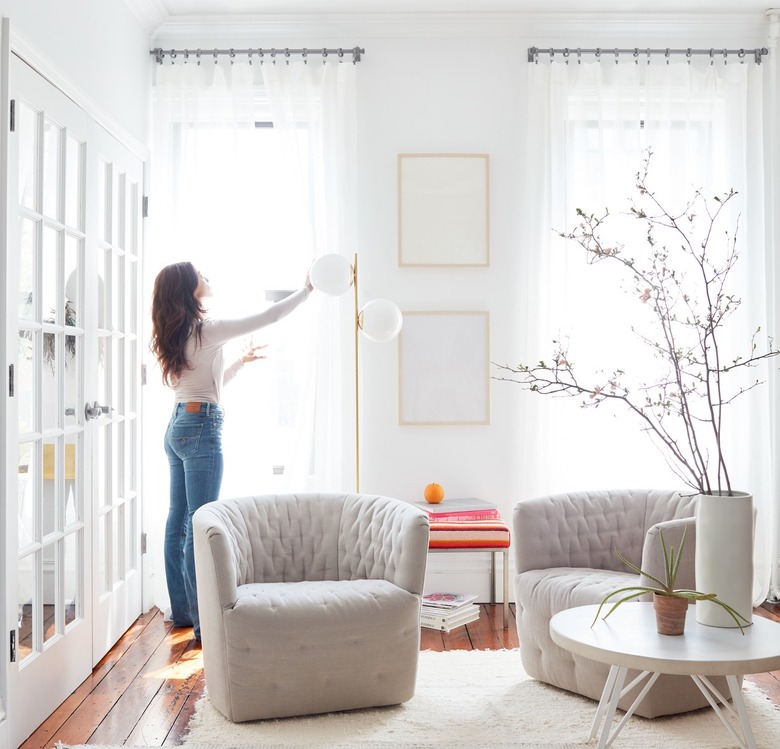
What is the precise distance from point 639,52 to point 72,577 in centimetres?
344

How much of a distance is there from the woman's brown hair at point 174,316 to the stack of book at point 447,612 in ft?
4.88

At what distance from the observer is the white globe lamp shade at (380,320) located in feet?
11.1

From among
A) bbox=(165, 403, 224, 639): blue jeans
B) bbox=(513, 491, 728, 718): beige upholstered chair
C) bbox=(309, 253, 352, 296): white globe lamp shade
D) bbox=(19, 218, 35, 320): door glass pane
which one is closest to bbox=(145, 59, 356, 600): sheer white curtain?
bbox=(165, 403, 224, 639): blue jeans

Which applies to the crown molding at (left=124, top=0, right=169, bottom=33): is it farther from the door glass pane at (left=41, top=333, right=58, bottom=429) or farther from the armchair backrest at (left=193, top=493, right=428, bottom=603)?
the armchair backrest at (left=193, top=493, right=428, bottom=603)

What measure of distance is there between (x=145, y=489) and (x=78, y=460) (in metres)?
1.00

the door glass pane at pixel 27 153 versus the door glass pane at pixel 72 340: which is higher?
the door glass pane at pixel 27 153

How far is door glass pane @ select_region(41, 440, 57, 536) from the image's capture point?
2.75m

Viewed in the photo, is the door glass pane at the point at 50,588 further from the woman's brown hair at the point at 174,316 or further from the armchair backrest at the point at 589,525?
the armchair backrest at the point at 589,525

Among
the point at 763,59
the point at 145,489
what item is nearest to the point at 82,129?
the point at 145,489

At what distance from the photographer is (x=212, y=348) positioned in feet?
11.3

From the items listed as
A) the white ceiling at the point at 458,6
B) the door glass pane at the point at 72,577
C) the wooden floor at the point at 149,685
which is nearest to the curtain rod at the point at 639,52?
the white ceiling at the point at 458,6

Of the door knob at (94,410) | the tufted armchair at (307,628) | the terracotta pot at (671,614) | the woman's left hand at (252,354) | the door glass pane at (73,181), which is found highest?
the door glass pane at (73,181)

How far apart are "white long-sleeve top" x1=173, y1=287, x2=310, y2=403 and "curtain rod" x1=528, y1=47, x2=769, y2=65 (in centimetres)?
174

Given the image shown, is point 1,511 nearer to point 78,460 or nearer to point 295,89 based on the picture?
point 78,460
